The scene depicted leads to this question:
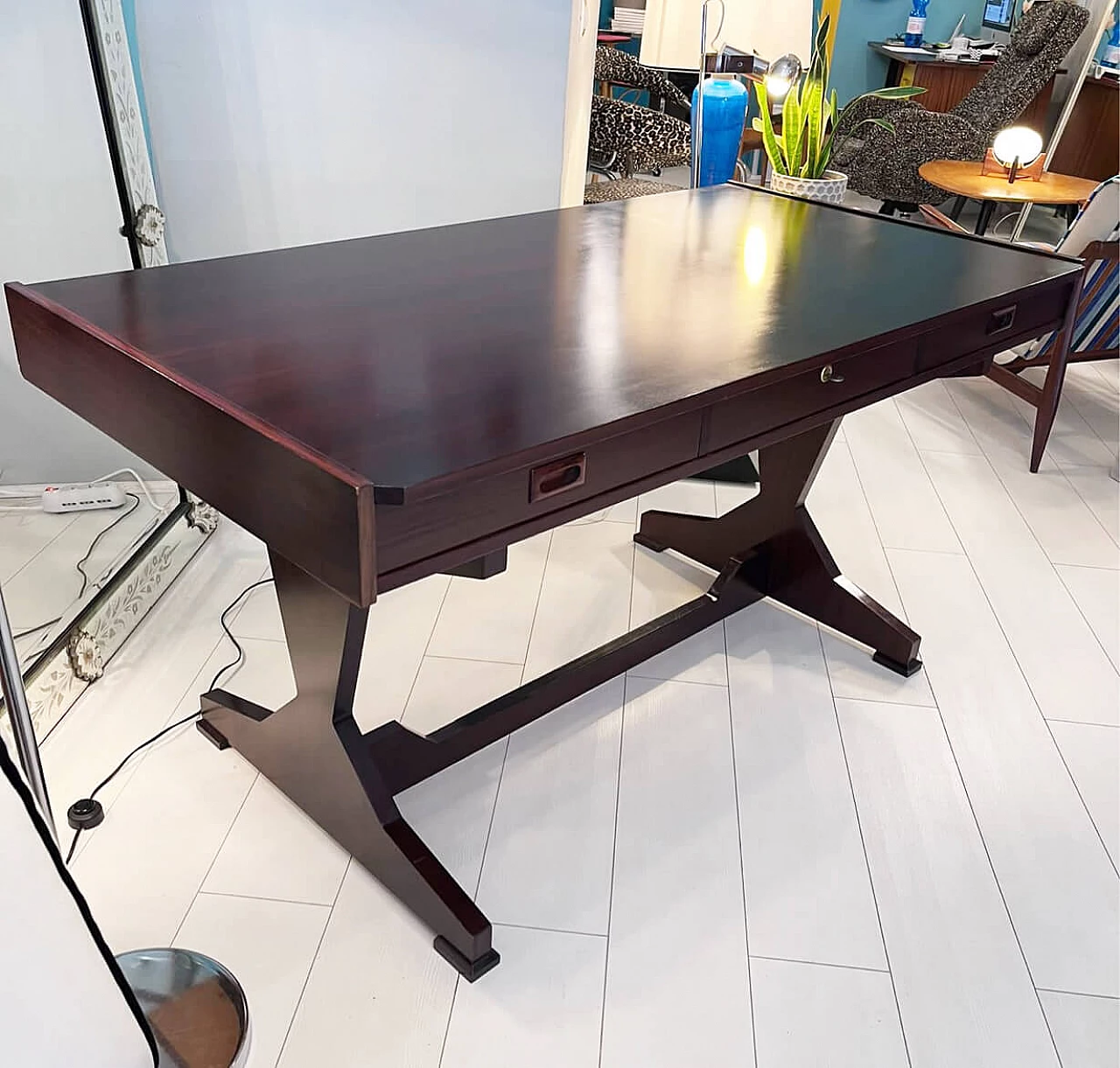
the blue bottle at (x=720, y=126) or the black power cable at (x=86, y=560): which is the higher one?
the blue bottle at (x=720, y=126)

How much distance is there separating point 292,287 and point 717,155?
155 cm

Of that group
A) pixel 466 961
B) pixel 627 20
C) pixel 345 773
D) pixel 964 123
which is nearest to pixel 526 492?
pixel 345 773

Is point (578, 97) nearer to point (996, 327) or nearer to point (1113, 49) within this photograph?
point (996, 327)

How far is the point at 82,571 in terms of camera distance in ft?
6.75

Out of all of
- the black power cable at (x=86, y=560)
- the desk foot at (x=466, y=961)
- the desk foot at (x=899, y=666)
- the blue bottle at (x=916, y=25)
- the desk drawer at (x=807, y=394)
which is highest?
the desk drawer at (x=807, y=394)

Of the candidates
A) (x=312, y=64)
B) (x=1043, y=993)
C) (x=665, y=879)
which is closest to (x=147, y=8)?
(x=312, y=64)

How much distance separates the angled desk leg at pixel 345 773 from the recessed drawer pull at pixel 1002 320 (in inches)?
41.2

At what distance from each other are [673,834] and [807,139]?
6.29 feet

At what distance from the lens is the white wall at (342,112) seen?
222cm

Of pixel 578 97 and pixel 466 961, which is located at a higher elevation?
pixel 578 97

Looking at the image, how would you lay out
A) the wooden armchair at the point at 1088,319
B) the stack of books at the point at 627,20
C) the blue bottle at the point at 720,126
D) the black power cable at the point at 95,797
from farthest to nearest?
the stack of books at the point at 627,20, the wooden armchair at the point at 1088,319, the blue bottle at the point at 720,126, the black power cable at the point at 95,797

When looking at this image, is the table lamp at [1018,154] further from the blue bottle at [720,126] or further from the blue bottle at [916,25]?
the blue bottle at [916,25]

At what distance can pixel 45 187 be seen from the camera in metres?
2.03

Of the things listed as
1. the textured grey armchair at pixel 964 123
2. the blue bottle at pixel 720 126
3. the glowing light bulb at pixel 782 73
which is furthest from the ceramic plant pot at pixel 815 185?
the textured grey armchair at pixel 964 123
